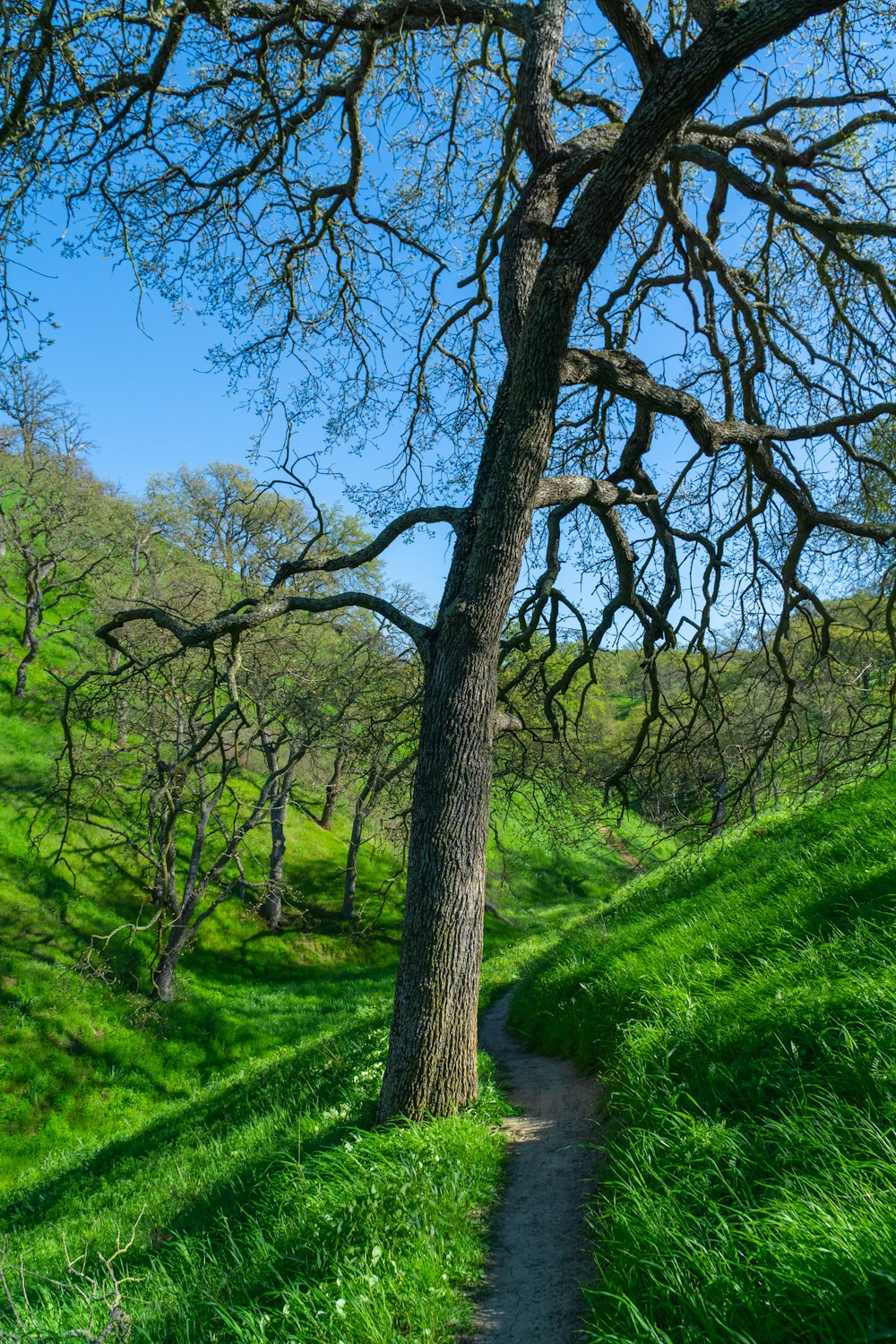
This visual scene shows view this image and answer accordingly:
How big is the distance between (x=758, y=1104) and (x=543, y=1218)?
1.45m

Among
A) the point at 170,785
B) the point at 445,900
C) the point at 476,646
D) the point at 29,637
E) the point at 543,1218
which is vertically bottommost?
the point at 543,1218

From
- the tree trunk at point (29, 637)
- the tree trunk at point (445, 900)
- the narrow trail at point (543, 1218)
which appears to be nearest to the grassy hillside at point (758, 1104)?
the narrow trail at point (543, 1218)

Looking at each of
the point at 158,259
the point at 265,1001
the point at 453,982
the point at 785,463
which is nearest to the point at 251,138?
the point at 158,259

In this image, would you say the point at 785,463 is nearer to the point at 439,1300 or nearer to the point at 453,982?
the point at 453,982

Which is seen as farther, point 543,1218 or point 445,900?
point 445,900

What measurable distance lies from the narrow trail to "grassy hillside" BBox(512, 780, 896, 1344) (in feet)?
0.83

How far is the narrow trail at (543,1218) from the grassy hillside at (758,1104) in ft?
0.83

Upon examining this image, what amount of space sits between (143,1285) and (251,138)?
866 cm

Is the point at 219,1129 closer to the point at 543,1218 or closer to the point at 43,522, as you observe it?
the point at 543,1218

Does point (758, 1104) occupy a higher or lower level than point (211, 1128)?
higher

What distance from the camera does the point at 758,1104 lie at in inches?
139

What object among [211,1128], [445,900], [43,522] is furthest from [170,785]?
[43,522]

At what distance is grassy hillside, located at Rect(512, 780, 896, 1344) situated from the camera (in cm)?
224

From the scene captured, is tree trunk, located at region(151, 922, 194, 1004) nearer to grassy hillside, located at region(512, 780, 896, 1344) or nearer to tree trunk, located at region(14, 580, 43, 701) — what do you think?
grassy hillside, located at region(512, 780, 896, 1344)
